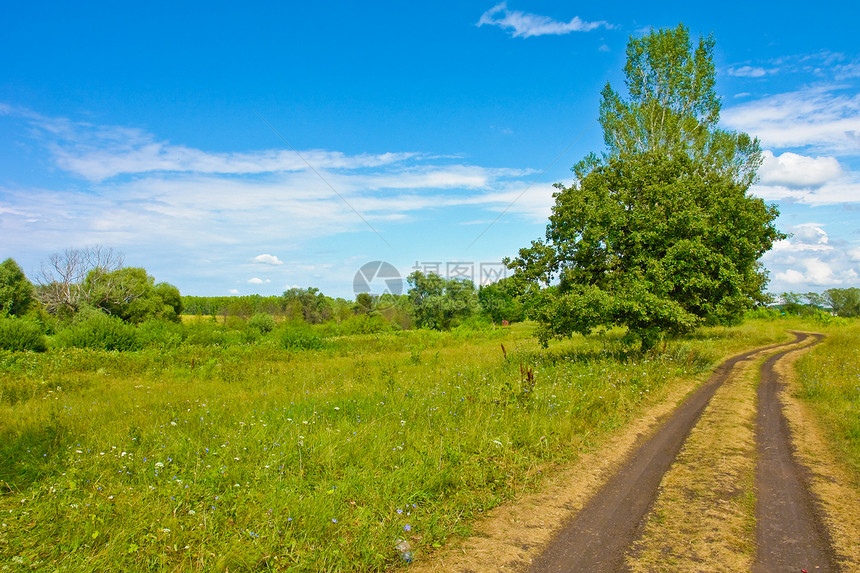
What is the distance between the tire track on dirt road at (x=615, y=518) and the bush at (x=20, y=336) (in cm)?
3523

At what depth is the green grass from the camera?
26.3 feet

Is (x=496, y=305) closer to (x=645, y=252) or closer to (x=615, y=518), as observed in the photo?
(x=645, y=252)

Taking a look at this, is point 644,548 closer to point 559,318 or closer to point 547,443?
point 547,443

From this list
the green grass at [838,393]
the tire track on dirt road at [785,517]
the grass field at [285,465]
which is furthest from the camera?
the green grass at [838,393]

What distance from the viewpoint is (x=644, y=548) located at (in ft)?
15.2

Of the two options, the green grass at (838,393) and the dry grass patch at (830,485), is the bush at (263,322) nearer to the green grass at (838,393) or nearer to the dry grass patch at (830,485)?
the green grass at (838,393)

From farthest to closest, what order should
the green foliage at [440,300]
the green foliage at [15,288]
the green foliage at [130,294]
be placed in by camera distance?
1. the green foliage at [440,300]
2. the green foliage at [130,294]
3. the green foliage at [15,288]

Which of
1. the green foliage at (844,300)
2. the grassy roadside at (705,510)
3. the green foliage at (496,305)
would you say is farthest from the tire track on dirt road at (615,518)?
the green foliage at (844,300)

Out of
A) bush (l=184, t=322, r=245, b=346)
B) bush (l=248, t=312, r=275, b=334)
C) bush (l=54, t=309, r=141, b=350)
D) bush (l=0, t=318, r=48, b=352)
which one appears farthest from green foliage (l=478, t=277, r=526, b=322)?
bush (l=0, t=318, r=48, b=352)

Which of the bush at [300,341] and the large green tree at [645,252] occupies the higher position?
the large green tree at [645,252]

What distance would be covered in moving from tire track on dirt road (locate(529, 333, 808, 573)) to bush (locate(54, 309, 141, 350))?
3212 centimetres

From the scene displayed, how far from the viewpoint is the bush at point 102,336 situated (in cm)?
2889

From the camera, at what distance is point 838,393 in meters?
11.7

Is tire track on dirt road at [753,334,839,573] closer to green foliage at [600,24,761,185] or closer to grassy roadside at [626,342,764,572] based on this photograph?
grassy roadside at [626,342,764,572]
